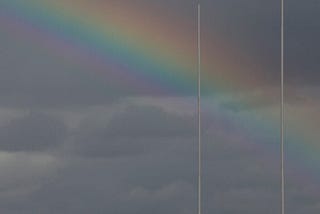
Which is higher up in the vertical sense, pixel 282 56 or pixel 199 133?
pixel 282 56

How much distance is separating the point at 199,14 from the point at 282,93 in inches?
999

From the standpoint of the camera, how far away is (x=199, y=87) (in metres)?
43.1

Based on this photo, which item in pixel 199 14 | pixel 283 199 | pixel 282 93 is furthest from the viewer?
pixel 199 14

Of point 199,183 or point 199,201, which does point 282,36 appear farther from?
point 199,201

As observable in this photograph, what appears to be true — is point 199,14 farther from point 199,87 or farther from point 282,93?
point 282,93

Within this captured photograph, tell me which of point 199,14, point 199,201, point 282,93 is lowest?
point 199,201

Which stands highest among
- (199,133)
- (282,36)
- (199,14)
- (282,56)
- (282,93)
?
(199,14)

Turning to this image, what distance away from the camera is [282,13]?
149 ft

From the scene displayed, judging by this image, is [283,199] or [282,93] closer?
[283,199]

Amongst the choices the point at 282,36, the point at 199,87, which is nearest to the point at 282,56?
the point at 282,36

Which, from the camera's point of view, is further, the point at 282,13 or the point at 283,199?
the point at 282,13

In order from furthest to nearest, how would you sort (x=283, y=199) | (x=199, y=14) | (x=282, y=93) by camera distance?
(x=199, y=14) < (x=282, y=93) < (x=283, y=199)

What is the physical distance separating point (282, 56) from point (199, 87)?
2028 cm

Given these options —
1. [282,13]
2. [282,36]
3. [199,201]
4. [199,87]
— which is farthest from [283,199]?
[282,13]
